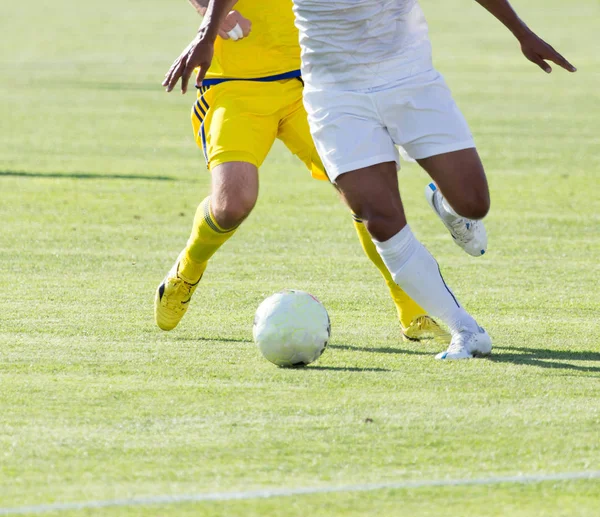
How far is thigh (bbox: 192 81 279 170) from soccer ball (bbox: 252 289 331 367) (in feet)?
3.09

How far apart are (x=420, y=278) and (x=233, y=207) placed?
109 cm

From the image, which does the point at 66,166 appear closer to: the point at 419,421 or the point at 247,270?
the point at 247,270

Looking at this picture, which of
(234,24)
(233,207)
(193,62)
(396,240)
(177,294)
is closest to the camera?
(193,62)

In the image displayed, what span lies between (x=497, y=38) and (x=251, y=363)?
40.6m

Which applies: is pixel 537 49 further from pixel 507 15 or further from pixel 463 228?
pixel 463 228

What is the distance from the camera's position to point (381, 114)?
23.2ft

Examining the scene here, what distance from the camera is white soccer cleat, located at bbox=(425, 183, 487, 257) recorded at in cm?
783

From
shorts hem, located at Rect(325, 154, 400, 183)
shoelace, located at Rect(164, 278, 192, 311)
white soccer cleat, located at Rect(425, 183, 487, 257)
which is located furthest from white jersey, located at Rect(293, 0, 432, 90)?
shoelace, located at Rect(164, 278, 192, 311)

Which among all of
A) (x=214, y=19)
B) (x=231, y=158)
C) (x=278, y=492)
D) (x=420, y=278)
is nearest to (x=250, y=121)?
(x=231, y=158)

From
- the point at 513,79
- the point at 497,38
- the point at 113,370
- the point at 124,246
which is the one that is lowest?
the point at 497,38

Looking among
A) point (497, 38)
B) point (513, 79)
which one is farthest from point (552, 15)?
point (513, 79)

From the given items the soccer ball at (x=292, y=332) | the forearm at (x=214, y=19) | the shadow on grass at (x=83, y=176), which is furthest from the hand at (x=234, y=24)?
the shadow on grass at (x=83, y=176)

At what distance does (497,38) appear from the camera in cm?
4653

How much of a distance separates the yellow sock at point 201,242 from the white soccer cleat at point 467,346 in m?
1.41
